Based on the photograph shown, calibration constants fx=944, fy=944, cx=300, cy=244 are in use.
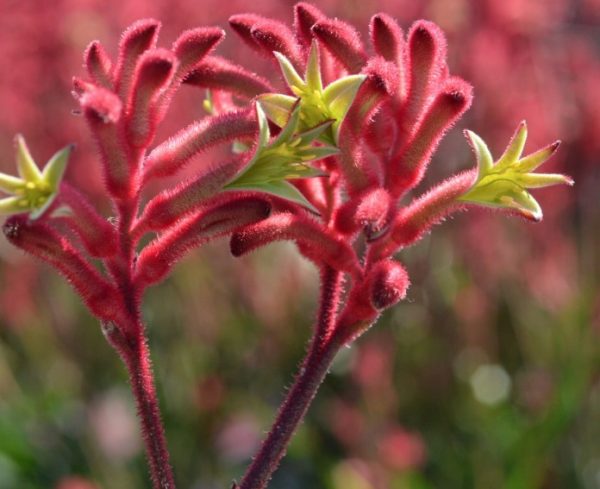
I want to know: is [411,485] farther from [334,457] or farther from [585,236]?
[585,236]

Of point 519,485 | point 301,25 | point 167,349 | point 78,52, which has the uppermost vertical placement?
point 301,25

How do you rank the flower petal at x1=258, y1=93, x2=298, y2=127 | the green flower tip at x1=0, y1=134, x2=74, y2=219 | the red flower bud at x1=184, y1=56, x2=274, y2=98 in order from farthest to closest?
the red flower bud at x1=184, y1=56, x2=274, y2=98 → the flower petal at x1=258, y1=93, x2=298, y2=127 → the green flower tip at x1=0, y1=134, x2=74, y2=219

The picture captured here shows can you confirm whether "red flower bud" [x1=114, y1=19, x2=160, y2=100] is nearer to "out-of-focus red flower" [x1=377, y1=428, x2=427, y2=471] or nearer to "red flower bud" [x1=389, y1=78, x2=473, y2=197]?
"red flower bud" [x1=389, y1=78, x2=473, y2=197]

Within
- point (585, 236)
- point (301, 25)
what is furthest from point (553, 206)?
point (301, 25)

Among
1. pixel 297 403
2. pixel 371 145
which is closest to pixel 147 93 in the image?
pixel 371 145

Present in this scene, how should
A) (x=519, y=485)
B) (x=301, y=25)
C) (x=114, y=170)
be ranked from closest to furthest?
(x=114, y=170)
(x=301, y=25)
(x=519, y=485)

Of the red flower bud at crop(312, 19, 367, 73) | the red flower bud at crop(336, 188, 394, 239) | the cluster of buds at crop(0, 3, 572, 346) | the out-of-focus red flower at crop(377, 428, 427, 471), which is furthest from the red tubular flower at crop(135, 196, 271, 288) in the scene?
the out-of-focus red flower at crop(377, 428, 427, 471)

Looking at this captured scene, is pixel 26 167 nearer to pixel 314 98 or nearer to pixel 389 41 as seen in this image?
pixel 314 98
